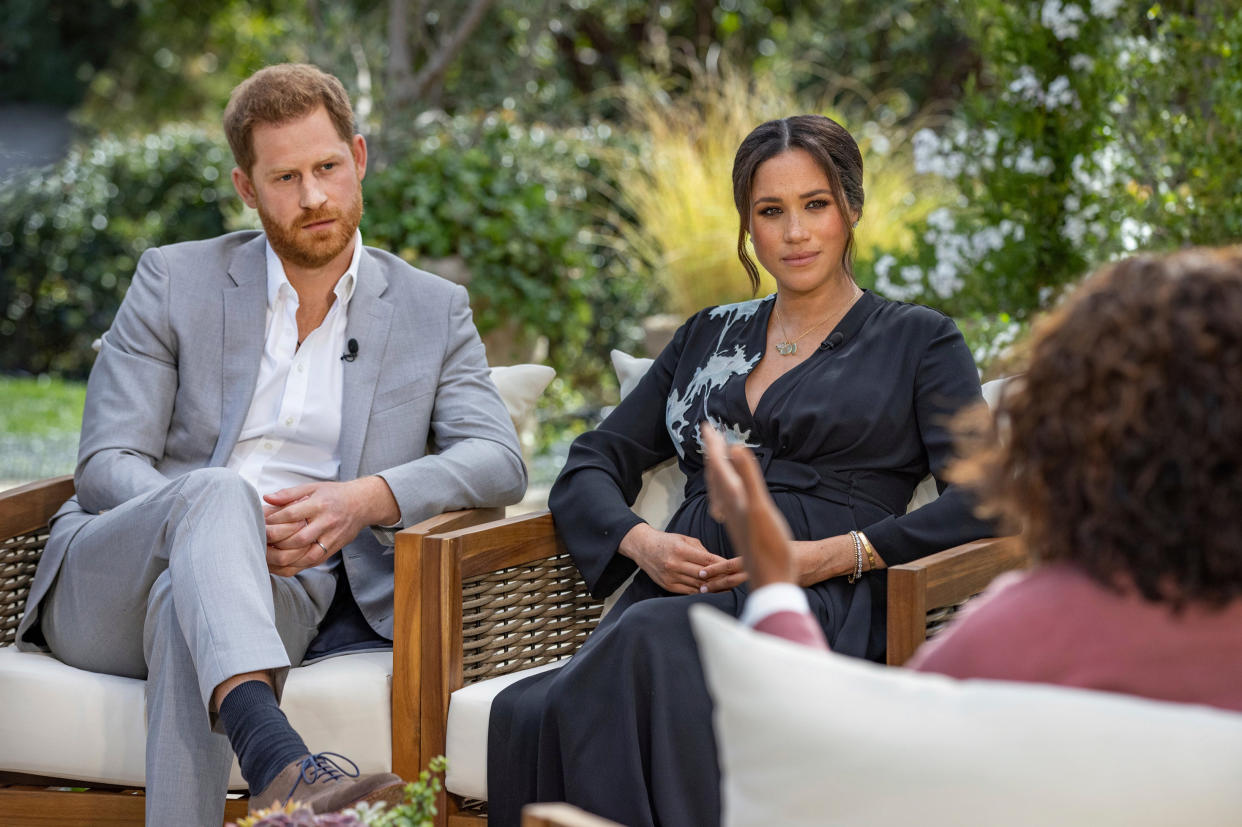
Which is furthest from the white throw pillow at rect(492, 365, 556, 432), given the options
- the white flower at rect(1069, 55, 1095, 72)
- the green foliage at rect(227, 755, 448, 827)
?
the white flower at rect(1069, 55, 1095, 72)

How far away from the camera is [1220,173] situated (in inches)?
150

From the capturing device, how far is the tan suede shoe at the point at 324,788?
1839 mm

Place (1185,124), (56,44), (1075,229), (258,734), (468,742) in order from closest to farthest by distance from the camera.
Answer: (258,734) → (468,742) → (1185,124) → (1075,229) → (56,44)

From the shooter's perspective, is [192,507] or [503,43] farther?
[503,43]

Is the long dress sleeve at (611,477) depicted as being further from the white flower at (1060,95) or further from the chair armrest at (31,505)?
the white flower at (1060,95)

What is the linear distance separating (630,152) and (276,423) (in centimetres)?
506

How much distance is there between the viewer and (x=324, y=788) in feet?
6.29

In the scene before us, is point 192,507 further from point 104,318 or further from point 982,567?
point 104,318

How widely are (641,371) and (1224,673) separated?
1904 millimetres

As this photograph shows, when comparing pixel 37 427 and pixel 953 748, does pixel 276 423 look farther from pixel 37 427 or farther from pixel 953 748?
pixel 37 427

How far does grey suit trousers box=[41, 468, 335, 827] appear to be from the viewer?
7.26ft

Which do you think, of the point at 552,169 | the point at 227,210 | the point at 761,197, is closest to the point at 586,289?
the point at 552,169

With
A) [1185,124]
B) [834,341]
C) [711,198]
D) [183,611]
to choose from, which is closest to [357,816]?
[183,611]

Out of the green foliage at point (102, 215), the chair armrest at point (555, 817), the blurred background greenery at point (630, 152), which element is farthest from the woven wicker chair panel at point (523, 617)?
the green foliage at point (102, 215)
